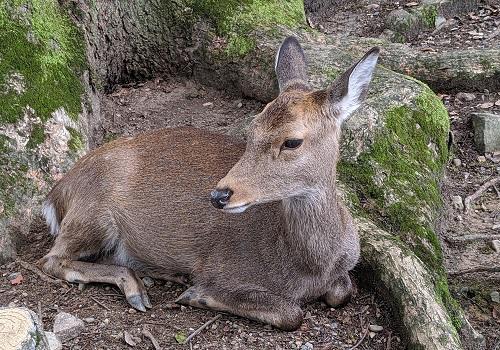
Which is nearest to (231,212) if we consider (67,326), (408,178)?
(67,326)

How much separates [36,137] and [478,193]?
3.96 metres

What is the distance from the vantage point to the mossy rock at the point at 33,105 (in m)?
5.82

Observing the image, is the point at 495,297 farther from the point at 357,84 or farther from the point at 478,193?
the point at 357,84

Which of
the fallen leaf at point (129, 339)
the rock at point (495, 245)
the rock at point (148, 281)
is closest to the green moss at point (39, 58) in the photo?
the rock at point (148, 281)

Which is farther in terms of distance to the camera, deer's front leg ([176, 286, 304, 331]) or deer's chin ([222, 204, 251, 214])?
deer's front leg ([176, 286, 304, 331])

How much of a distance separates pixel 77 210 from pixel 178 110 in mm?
2550

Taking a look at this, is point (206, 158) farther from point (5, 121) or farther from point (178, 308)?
point (5, 121)

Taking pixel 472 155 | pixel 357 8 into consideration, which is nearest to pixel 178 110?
pixel 472 155

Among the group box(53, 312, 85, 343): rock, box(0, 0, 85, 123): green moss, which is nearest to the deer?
box(53, 312, 85, 343): rock

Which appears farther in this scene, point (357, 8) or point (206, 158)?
point (357, 8)

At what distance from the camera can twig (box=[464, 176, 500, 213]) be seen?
22.3ft

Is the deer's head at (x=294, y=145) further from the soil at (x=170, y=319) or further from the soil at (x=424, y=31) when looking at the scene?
the soil at (x=424, y=31)

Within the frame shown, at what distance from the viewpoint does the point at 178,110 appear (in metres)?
7.79

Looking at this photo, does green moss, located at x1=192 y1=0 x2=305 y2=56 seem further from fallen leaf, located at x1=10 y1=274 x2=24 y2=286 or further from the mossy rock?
fallen leaf, located at x1=10 y1=274 x2=24 y2=286
